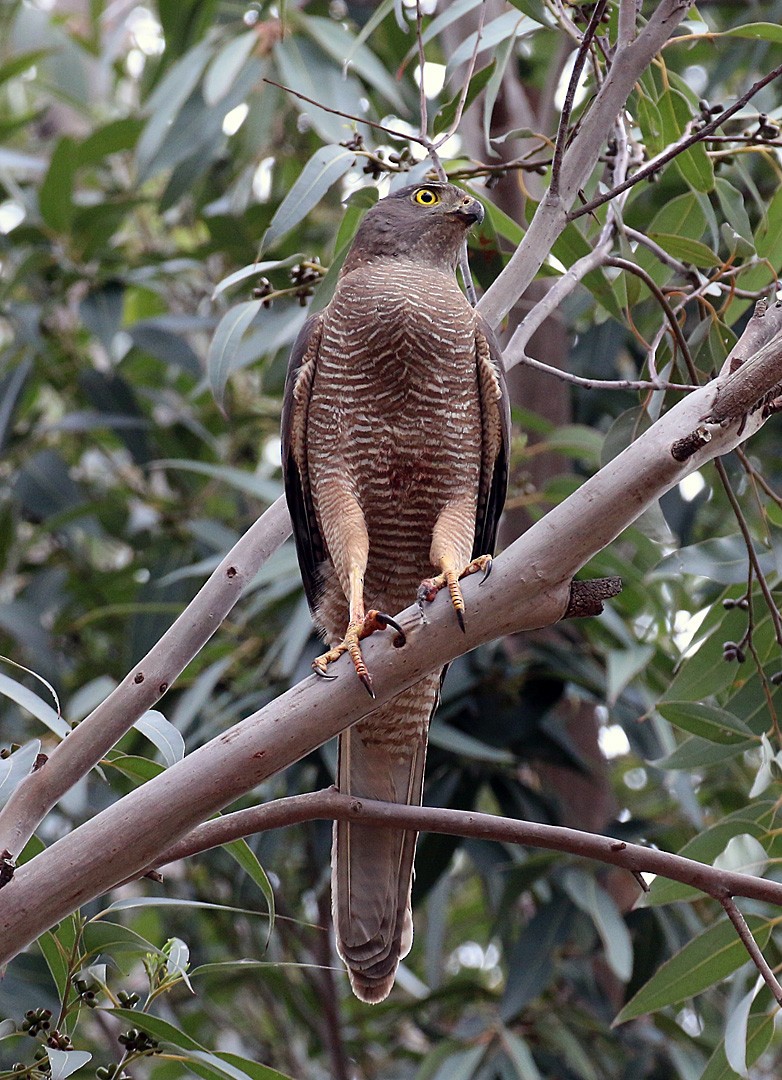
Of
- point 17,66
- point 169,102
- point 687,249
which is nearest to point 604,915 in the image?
point 687,249

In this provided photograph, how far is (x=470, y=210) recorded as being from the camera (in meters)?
3.06

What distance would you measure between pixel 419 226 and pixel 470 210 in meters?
0.17

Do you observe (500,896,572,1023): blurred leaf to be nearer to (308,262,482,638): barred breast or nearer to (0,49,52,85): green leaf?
(308,262,482,638): barred breast

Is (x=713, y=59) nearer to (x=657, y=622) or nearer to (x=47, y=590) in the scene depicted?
(x=657, y=622)

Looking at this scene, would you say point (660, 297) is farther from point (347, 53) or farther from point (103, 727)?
point (347, 53)

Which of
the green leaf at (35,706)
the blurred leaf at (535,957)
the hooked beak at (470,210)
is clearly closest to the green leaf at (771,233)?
the hooked beak at (470,210)

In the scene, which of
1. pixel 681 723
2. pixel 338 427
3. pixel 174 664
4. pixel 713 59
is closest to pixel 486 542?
pixel 338 427

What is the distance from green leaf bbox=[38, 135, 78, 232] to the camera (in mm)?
4785

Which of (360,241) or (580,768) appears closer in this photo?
(360,241)

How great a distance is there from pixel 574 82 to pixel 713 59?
4.18 m

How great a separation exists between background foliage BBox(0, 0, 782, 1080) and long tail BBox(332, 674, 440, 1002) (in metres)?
0.20

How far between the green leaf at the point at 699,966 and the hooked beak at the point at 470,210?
1703mm

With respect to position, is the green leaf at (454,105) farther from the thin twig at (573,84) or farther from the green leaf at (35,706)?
the green leaf at (35,706)

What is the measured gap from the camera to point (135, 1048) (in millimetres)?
→ 2355
